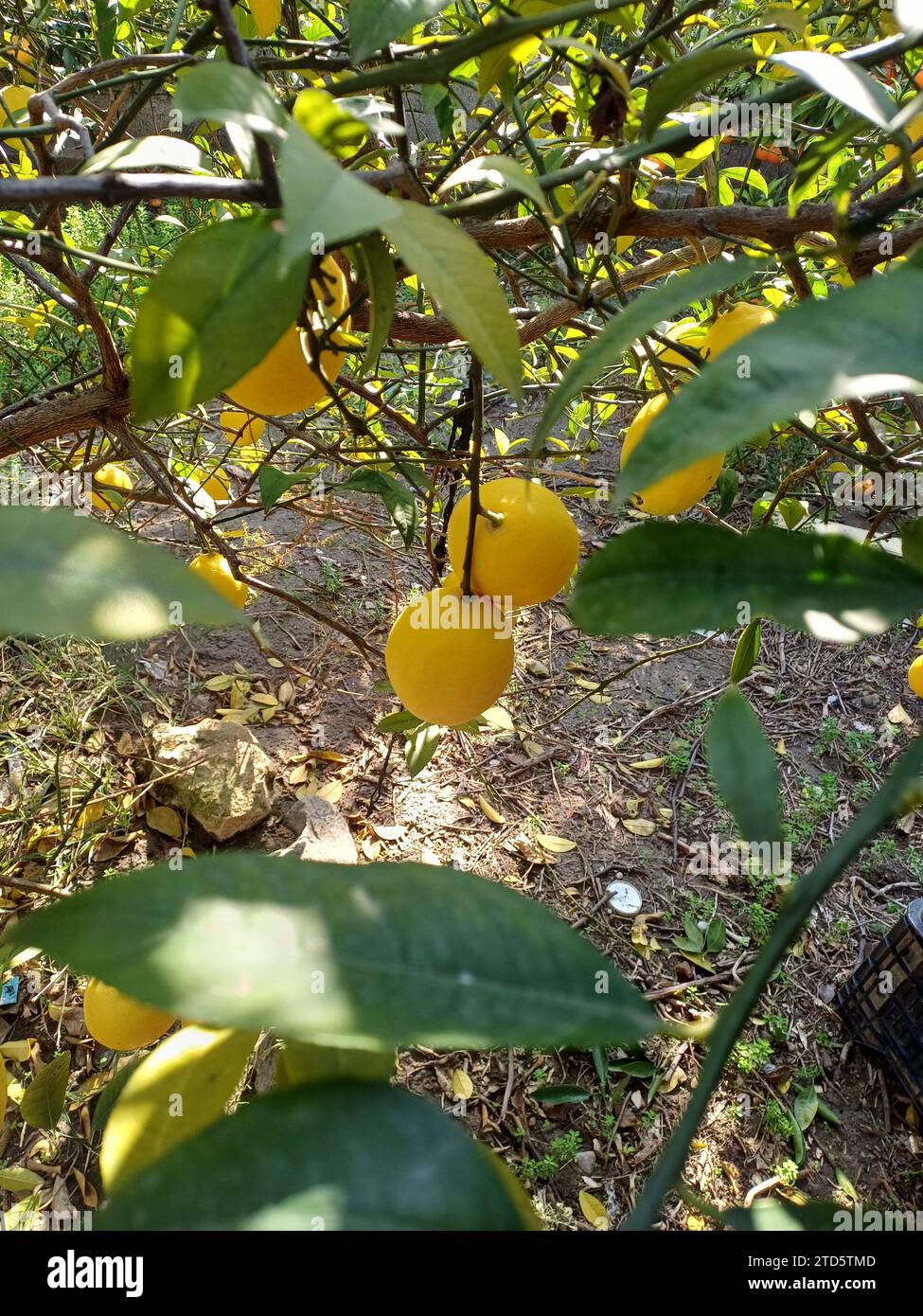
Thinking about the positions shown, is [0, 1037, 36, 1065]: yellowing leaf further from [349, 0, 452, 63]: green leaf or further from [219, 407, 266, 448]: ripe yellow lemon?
[349, 0, 452, 63]: green leaf

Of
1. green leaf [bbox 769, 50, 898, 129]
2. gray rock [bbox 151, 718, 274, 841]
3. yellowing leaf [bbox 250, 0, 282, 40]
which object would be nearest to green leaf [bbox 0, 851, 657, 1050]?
green leaf [bbox 769, 50, 898, 129]

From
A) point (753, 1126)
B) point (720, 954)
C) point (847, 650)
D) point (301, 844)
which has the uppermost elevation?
point (847, 650)

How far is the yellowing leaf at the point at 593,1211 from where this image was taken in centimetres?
120

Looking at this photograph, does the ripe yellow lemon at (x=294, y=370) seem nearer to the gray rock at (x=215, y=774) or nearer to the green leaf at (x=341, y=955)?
the green leaf at (x=341, y=955)

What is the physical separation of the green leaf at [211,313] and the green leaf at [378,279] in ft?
0.25

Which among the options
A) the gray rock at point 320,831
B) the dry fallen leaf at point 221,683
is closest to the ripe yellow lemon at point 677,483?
the gray rock at point 320,831

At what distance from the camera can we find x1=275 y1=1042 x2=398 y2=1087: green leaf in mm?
291

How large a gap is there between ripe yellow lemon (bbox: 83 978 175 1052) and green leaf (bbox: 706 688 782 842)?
0.51m

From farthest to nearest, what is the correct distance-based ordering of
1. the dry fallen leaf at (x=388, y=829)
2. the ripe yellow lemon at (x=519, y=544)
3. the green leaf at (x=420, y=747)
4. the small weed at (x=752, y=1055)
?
1. the dry fallen leaf at (x=388, y=829)
2. the small weed at (x=752, y=1055)
3. the green leaf at (x=420, y=747)
4. the ripe yellow lemon at (x=519, y=544)

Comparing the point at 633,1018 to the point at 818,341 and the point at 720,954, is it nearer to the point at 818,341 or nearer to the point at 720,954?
the point at 818,341

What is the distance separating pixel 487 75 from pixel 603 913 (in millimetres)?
1397

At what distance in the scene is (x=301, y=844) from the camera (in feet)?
4.67

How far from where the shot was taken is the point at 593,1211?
121 cm
